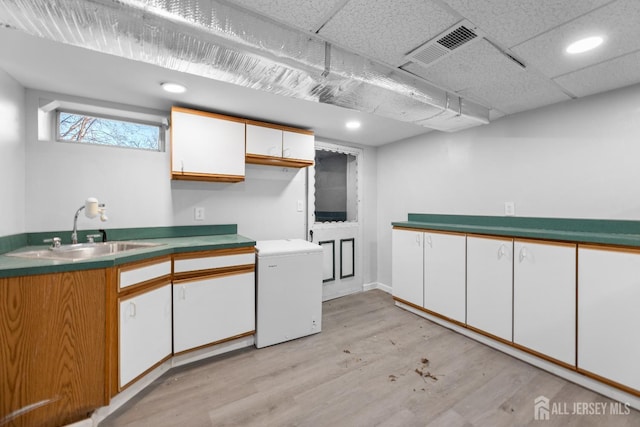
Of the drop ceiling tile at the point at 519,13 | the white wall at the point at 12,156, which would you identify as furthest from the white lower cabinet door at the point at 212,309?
→ the drop ceiling tile at the point at 519,13

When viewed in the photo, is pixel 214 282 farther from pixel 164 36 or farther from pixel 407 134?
pixel 407 134

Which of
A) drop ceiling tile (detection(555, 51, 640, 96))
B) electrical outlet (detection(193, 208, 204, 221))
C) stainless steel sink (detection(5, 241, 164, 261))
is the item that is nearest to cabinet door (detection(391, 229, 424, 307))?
drop ceiling tile (detection(555, 51, 640, 96))

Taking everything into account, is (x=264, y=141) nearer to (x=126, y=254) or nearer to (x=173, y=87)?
(x=173, y=87)

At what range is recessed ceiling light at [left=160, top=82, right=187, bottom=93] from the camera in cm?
197

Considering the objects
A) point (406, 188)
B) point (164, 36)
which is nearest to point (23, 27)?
point (164, 36)

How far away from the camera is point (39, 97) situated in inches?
81.1

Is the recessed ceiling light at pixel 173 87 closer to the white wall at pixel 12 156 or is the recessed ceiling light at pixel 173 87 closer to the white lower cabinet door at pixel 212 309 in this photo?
the white wall at pixel 12 156

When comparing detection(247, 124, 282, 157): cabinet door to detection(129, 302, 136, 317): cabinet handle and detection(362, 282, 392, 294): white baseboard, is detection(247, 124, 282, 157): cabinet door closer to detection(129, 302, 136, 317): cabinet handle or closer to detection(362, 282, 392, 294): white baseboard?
detection(129, 302, 136, 317): cabinet handle

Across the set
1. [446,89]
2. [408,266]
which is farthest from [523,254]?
[446,89]

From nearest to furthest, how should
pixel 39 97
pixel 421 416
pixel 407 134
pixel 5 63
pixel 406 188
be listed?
pixel 421 416 → pixel 5 63 → pixel 39 97 → pixel 407 134 → pixel 406 188

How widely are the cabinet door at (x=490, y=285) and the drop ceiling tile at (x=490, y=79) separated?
1209 mm

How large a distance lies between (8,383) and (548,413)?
3.04 m

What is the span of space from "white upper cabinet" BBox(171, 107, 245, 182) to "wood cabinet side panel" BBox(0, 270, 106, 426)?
1.13 meters

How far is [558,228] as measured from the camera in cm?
229
